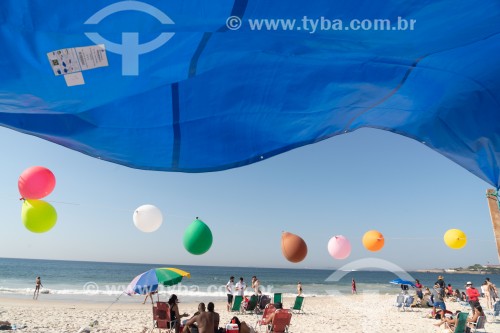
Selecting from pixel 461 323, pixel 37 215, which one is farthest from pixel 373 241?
pixel 37 215

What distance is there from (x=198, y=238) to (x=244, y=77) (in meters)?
4.75

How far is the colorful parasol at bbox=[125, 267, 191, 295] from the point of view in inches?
322

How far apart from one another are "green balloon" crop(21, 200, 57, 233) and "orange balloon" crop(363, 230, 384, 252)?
6.27 m

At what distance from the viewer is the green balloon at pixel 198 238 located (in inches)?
252

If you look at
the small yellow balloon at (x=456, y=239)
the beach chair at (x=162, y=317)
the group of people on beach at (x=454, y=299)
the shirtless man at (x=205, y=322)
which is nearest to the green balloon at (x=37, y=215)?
the shirtless man at (x=205, y=322)

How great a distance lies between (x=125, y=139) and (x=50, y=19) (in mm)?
885

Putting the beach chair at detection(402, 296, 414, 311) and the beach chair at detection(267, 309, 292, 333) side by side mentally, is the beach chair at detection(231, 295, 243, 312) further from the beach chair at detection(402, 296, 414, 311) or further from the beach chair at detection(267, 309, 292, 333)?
the beach chair at detection(402, 296, 414, 311)

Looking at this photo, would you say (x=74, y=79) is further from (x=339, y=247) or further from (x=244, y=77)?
(x=339, y=247)

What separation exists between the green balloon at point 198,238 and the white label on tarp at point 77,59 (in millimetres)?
4792

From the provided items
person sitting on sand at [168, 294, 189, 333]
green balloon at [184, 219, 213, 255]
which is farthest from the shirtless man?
person sitting on sand at [168, 294, 189, 333]

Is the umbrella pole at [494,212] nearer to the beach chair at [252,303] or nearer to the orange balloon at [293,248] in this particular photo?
the orange balloon at [293,248]

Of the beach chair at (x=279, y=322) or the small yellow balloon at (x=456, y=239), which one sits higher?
the small yellow balloon at (x=456, y=239)

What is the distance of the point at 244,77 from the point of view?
2.18 m

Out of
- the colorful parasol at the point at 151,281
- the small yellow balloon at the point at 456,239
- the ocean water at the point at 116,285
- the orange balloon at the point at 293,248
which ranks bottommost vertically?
the ocean water at the point at 116,285
